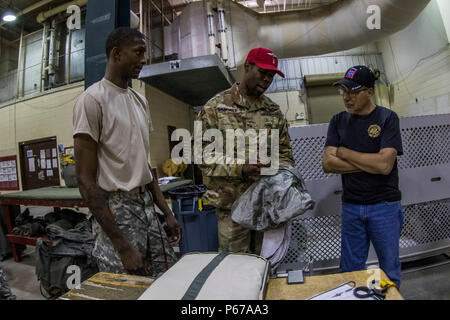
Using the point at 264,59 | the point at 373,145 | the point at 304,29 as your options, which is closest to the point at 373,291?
the point at 373,145

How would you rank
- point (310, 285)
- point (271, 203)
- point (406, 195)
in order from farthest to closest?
point (406, 195) → point (271, 203) → point (310, 285)

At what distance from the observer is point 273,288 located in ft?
2.55

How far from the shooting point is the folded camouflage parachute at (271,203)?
50.4 inches

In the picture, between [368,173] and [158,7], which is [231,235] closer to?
[368,173]

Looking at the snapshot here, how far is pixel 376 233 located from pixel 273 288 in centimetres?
106

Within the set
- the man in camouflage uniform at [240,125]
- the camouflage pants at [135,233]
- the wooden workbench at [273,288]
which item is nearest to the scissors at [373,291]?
the wooden workbench at [273,288]

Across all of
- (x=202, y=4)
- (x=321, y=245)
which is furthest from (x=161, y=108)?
(x=321, y=245)

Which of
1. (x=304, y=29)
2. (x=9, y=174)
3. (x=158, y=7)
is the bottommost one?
(x=9, y=174)

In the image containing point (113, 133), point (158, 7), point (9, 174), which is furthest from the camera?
point (9, 174)

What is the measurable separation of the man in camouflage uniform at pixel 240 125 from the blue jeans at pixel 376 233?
0.55 meters

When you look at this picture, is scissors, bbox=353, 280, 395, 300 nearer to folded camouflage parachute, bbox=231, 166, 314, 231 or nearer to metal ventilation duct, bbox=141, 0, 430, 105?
folded camouflage parachute, bbox=231, 166, 314, 231

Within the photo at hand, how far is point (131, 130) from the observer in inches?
45.3
